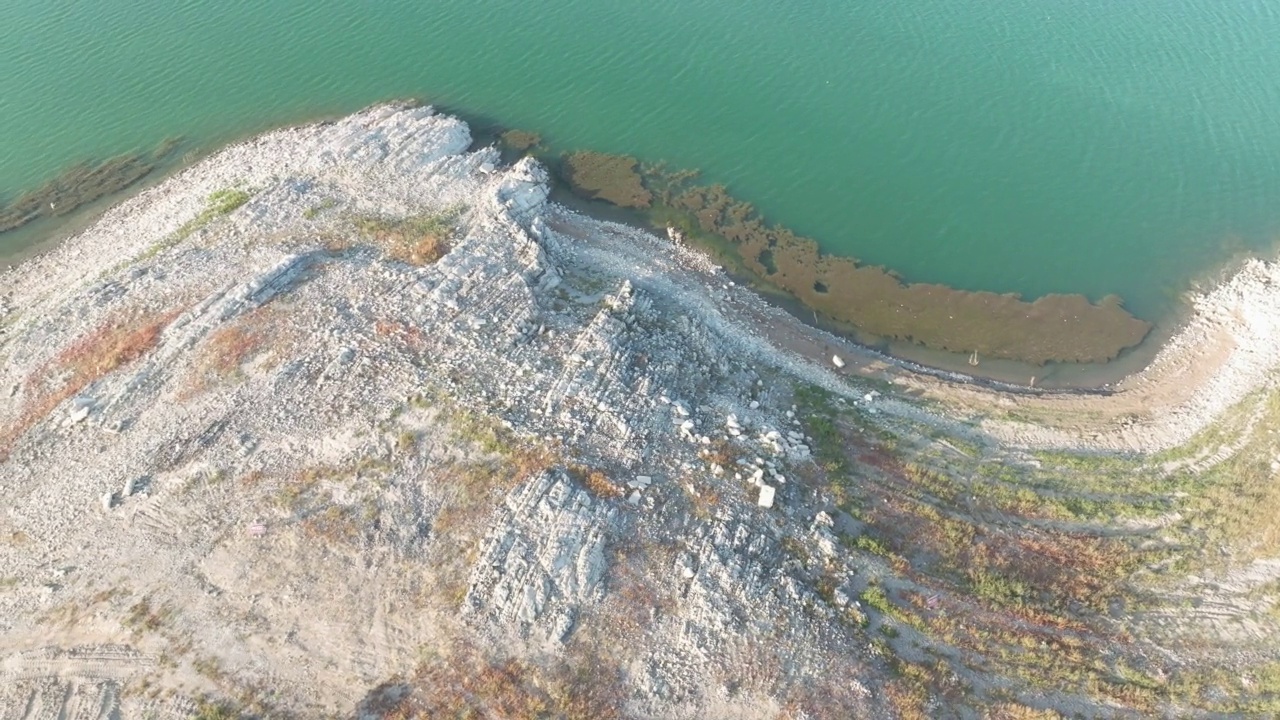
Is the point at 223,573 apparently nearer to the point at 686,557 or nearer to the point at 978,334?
the point at 686,557

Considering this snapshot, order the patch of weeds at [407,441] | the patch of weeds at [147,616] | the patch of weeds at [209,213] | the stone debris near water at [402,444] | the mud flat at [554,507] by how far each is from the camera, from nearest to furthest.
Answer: the mud flat at [554,507]
the patch of weeds at [147,616]
the stone debris near water at [402,444]
the patch of weeds at [407,441]
the patch of weeds at [209,213]

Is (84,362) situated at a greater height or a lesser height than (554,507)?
lesser

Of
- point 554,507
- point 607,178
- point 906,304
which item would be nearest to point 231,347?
point 554,507

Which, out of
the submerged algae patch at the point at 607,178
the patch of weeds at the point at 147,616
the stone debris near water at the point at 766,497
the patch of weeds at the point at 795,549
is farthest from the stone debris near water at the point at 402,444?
the submerged algae patch at the point at 607,178

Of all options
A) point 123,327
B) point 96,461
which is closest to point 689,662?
point 96,461

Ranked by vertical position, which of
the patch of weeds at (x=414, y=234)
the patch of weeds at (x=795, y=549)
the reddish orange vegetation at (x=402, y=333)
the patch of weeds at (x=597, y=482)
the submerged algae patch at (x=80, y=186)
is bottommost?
the submerged algae patch at (x=80, y=186)

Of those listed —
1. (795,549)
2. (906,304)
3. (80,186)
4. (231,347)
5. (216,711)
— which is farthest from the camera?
(80,186)

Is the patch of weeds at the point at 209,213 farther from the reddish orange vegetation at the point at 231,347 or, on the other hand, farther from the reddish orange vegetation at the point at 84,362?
the reddish orange vegetation at the point at 231,347

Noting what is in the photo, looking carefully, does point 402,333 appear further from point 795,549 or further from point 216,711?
point 795,549
